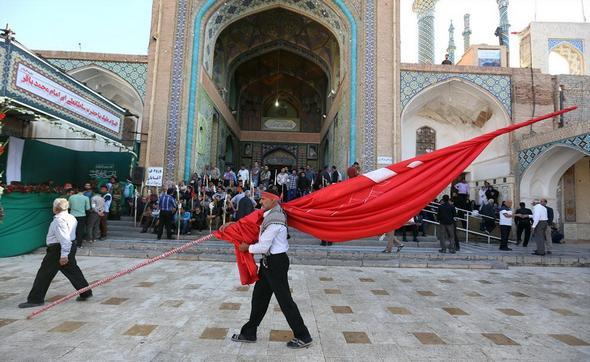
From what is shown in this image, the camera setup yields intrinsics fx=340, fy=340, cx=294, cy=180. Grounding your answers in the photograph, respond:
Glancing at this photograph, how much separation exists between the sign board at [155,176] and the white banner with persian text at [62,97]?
1.62 meters

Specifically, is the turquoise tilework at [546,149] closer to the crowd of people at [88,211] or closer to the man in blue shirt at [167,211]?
the man in blue shirt at [167,211]

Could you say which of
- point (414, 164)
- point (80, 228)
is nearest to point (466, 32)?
point (414, 164)

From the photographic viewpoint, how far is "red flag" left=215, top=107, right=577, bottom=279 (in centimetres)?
315

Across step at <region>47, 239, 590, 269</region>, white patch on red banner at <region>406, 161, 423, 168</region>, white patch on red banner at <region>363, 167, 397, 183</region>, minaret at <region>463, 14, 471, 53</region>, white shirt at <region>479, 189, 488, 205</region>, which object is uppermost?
minaret at <region>463, 14, 471, 53</region>

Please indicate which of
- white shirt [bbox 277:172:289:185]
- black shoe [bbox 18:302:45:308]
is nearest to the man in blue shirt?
black shoe [bbox 18:302:45:308]

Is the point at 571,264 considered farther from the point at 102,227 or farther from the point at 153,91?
the point at 153,91

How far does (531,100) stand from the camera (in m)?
12.4

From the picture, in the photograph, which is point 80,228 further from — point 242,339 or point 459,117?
point 459,117

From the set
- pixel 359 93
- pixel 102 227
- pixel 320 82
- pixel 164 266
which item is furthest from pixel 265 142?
pixel 164 266

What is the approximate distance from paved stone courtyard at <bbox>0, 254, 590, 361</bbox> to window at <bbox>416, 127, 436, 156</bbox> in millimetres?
9987

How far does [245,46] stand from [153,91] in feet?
22.0

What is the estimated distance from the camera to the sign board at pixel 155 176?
436 inches

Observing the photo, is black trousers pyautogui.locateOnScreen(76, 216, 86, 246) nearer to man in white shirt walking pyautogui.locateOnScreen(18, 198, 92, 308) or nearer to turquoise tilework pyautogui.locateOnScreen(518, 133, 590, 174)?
man in white shirt walking pyautogui.locateOnScreen(18, 198, 92, 308)

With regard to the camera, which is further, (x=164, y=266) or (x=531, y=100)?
(x=531, y=100)
